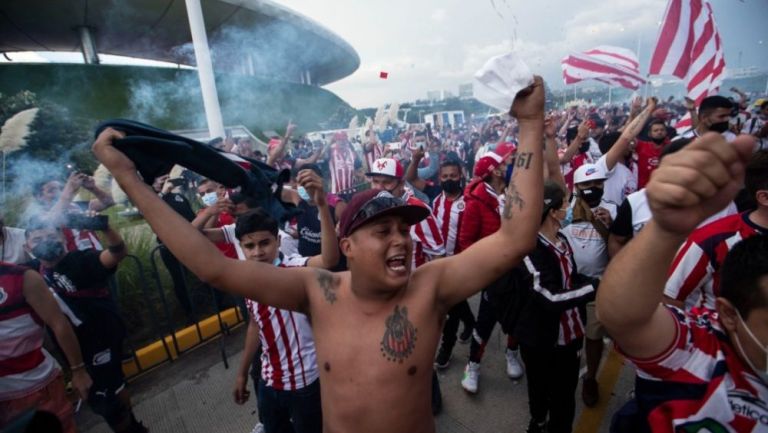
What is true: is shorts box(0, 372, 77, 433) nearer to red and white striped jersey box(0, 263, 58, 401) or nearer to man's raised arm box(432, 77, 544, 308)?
red and white striped jersey box(0, 263, 58, 401)

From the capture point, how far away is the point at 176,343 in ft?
14.5

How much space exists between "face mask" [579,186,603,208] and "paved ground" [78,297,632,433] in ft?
5.31

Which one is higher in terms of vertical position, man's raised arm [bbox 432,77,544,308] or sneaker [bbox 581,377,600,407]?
man's raised arm [bbox 432,77,544,308]

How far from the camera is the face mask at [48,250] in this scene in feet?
9.84

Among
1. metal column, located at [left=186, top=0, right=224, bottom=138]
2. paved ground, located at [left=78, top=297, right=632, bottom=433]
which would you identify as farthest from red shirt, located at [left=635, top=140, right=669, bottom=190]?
metal column, located at [left=186, top=0, right=224, bottom=138]

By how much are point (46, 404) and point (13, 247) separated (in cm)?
152

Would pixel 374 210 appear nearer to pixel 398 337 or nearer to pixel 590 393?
pixel 398 337

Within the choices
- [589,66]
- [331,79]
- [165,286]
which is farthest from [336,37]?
[165,286]

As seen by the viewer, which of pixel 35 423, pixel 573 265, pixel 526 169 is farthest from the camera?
pixel 573 265

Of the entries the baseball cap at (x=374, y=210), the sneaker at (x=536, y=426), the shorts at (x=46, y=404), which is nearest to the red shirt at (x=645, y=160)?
the sneaker at (x=536, y=426)

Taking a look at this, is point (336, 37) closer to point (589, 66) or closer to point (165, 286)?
point (589, 66)

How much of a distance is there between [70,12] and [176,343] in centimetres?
2501

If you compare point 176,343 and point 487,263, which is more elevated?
point 487,263

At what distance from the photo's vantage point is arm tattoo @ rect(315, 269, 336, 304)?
1.84 metres
